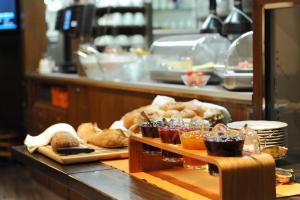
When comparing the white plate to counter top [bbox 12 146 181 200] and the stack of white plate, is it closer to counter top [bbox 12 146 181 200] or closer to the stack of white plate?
the stack of white plate

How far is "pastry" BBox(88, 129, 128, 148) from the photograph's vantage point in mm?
2664

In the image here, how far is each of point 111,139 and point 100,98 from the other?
7.58ft

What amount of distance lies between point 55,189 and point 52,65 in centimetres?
445

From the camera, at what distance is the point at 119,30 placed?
8.63 meters

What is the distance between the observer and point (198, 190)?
78.5 inches

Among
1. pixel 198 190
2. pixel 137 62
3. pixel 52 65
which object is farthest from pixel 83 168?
pixel 52 65

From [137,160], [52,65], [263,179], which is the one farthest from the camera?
[52,65]

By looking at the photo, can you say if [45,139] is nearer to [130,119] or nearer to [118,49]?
[130,119]

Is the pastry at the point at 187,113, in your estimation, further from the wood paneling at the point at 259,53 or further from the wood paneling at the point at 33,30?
the wood paneling at the point at 33,30

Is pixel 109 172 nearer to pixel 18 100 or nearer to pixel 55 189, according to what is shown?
pixel 55 189

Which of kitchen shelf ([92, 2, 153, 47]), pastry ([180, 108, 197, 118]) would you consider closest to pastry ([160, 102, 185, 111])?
pastry ([180, 108, 197, 118])

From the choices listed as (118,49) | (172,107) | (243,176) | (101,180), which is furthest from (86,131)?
(118,49)

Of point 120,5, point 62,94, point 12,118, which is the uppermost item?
point 120,5

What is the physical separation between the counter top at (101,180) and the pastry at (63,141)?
2.9 inches
